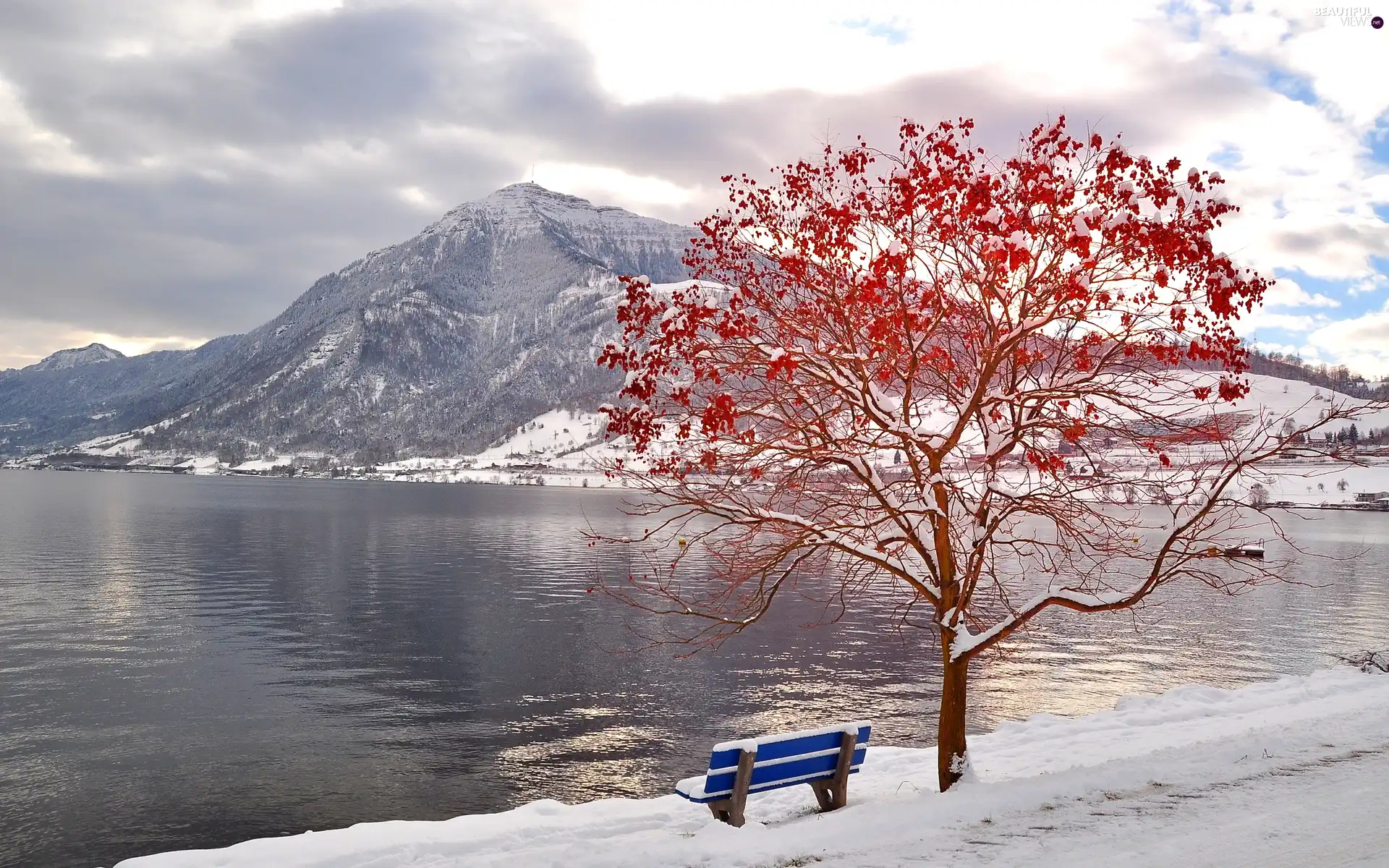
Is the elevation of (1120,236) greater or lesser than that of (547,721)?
greater

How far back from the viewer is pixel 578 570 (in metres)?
67.5

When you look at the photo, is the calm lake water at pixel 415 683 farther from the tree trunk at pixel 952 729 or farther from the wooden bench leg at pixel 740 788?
the tree trunk at pixel 952 729

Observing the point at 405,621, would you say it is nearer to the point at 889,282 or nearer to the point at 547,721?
the point at 547,721

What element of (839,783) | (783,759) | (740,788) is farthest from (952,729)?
(740,788)

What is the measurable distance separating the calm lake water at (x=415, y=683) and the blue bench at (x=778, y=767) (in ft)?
25.5

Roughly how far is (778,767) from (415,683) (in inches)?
891

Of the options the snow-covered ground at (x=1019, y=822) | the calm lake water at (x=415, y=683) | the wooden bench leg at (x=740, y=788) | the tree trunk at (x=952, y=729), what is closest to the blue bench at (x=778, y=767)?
the wooden bench leg at (x=740, y=788)

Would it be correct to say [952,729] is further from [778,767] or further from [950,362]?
[950,362]

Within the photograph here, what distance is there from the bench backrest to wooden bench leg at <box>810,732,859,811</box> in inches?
2.7

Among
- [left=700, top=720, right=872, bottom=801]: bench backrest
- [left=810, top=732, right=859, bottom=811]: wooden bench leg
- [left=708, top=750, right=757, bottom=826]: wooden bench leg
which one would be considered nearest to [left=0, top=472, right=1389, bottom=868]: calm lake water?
[left=810, top=732, right=859, bottom=811]: wooden bench leg

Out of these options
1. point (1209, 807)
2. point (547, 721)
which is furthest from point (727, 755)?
point (547, 721)

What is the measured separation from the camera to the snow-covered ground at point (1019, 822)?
877 centimetres

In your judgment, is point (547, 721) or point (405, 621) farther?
point (405, 621)

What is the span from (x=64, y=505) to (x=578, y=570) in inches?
4481
